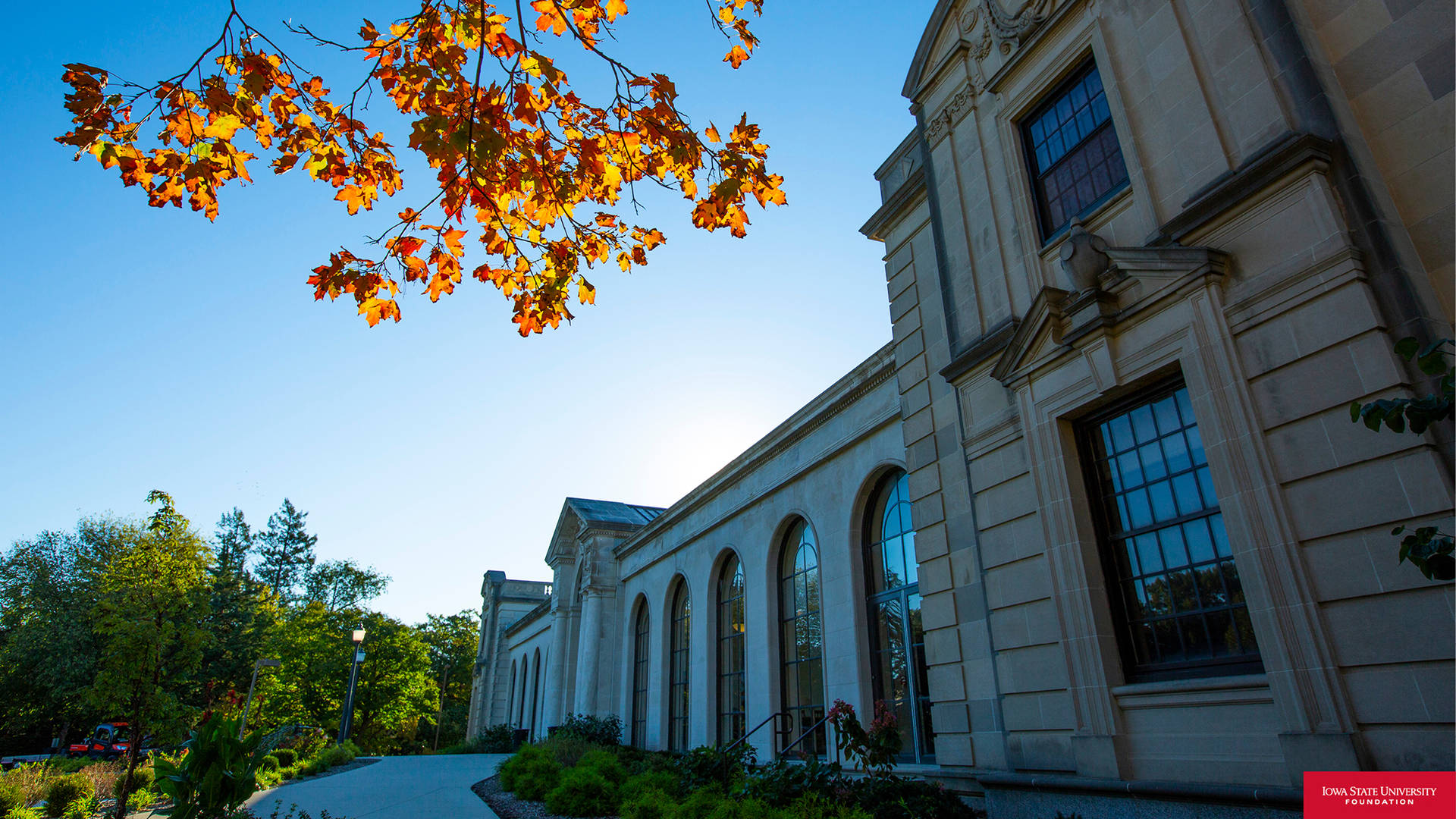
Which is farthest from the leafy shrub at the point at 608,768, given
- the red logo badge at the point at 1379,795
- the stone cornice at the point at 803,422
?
the red logo badge at the point at 1379,795

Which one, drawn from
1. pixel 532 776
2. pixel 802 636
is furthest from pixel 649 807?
pixel 532 776

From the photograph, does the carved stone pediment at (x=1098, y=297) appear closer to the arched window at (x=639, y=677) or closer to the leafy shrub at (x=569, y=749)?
the leafy shrub at (x=569, y=749)

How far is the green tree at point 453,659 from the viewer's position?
68.6 metres

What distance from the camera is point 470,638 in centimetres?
7025

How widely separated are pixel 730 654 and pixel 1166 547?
1238cm

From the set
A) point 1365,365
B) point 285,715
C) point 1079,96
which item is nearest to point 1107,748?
point 1365,365

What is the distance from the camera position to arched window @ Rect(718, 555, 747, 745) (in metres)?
16.6

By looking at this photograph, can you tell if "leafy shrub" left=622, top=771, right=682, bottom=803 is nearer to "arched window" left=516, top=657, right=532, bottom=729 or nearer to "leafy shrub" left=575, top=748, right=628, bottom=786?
"leafy shrub" left=575, top=748, right=628, bottom=786

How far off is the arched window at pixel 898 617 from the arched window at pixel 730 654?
5100 mm

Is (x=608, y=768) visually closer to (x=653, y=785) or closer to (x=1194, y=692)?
(x=653, y=785)

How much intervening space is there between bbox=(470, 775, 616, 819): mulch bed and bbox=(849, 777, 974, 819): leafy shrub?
516 cm

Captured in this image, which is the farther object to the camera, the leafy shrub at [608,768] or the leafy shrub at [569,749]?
the leafy shrub at [569,749]

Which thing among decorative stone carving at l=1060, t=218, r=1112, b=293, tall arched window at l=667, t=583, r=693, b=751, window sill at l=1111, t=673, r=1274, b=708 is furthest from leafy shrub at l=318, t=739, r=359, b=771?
decorative stone carving at l=1060, t=218, r=1112, b=293

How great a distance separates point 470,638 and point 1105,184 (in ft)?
240
